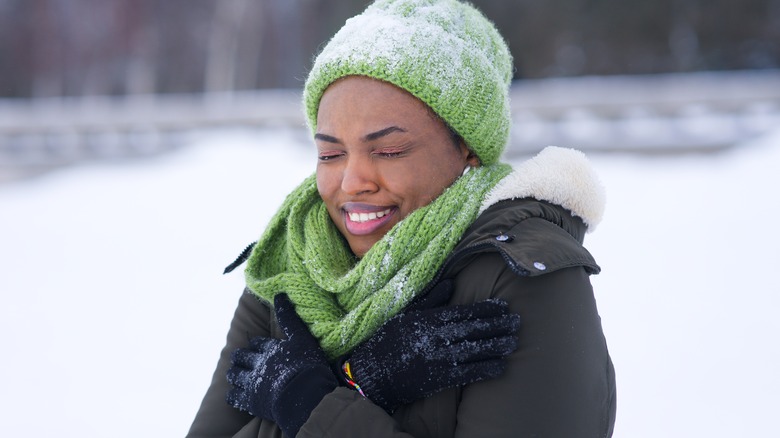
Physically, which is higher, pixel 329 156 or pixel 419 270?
pixel 329 156

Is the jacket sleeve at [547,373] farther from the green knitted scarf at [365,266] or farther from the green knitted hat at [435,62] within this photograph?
the green knitted hat at [435,62]

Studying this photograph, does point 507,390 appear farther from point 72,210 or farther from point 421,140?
point 72,210

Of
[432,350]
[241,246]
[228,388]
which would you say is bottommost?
[228,388]

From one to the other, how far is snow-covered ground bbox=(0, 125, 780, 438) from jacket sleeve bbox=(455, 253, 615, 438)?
8.01 ft

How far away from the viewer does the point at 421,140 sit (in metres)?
1.81

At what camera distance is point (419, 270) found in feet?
5.63

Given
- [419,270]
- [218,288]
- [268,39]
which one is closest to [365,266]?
[419,270]

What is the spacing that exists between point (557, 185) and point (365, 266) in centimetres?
47

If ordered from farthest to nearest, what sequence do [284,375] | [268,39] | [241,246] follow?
[268,39], [241,246], [284,375]

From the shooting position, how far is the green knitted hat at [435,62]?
1763mm

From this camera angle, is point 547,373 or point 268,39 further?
point 268,39

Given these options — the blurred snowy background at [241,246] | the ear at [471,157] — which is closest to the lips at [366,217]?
the ear at [471,157]

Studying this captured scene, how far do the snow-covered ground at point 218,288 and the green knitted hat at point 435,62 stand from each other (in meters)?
2.43

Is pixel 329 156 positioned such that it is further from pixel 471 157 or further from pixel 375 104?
pixel 471 157
